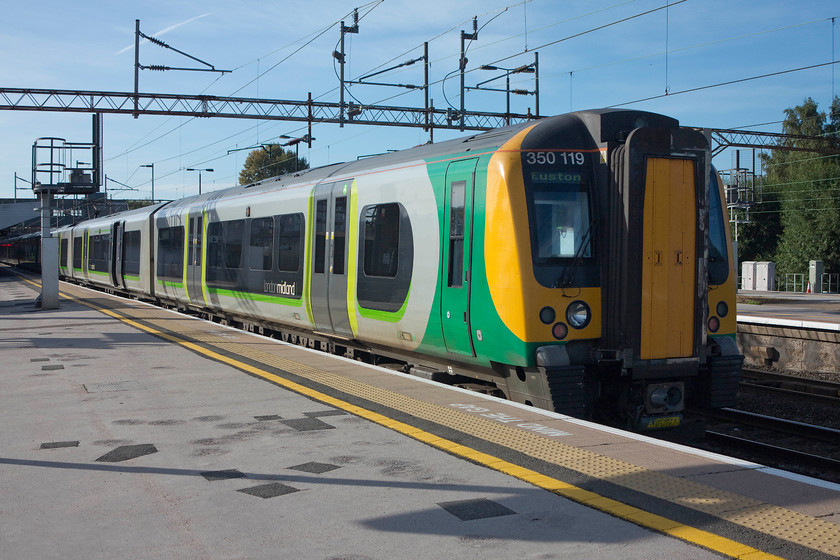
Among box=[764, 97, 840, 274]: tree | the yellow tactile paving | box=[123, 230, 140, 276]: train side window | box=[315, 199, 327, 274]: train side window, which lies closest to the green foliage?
box=[764, 97, 840, 274]: tree

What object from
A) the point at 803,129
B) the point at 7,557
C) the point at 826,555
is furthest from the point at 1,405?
the point at 803,129

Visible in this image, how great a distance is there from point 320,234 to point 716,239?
5.95 metres

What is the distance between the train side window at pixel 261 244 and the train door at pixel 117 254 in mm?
14779

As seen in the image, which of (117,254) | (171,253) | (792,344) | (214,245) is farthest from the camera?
(117,254)

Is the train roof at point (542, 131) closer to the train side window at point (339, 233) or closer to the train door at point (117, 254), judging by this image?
the train side window at point (339, 233)

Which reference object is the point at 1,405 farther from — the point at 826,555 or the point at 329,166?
the point at 826,555

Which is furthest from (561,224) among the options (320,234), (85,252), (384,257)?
(85,252)

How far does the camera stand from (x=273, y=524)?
457 cm

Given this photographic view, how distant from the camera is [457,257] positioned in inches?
344

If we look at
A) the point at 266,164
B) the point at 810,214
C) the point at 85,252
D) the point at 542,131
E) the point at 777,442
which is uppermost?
the point at 266,164

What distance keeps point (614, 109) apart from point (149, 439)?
5.46m

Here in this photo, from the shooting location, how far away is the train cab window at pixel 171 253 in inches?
795

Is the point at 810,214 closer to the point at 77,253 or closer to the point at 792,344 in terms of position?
the point at 792,344

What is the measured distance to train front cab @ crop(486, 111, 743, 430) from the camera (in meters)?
7.71
